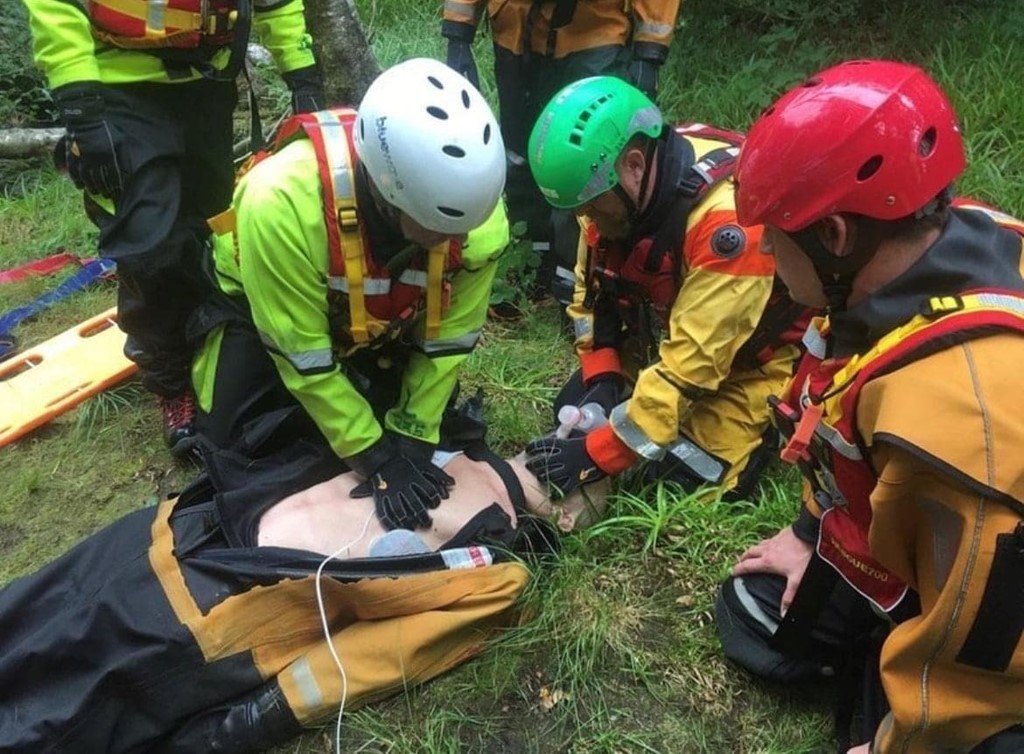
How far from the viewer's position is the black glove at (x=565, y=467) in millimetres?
3240

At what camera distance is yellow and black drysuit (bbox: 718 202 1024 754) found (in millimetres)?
1605

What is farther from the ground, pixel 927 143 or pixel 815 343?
→ pixel 927 143

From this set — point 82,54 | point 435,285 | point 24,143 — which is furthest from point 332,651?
point 24,143

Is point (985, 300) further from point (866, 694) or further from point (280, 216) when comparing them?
point (280, 216)

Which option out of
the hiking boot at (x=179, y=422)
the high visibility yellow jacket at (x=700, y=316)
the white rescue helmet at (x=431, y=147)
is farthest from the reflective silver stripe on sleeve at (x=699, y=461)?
the hiking boot at (x=179, y=422)

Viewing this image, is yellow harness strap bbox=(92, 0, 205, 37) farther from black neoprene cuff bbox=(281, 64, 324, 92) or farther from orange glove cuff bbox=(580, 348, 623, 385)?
orange glove cuff bbox=(580, 348, 623, 385)

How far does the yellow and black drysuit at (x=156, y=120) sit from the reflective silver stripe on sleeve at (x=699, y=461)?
85.1 inches

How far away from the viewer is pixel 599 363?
153 inches

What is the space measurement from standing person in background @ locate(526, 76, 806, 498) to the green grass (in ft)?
0.71

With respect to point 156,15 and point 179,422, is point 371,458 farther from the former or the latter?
point 156,15

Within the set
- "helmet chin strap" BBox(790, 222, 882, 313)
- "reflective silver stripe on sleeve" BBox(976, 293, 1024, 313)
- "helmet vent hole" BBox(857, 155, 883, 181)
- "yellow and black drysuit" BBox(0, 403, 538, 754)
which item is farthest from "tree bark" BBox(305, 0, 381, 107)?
"reflective silver stripe on sleeve" BBox(976, 293, 1024, 313)

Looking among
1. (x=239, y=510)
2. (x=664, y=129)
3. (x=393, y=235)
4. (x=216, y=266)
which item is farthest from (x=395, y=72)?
(x=239, y=510)

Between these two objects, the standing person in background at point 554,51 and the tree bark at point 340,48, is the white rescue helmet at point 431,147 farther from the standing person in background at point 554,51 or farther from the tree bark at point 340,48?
the tree bark at point 340,48

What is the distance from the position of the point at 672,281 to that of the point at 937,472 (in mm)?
1803
